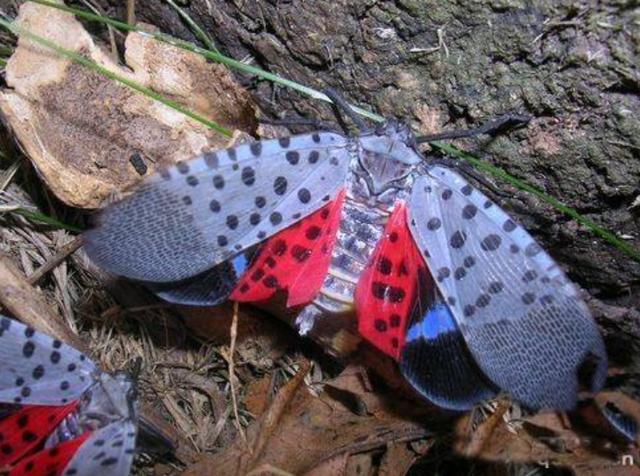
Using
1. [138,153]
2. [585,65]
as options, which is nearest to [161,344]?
[138,153]

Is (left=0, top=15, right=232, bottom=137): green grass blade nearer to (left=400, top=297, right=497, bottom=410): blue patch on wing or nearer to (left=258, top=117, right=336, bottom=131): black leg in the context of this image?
(left=258, top=117, right=336, bottom=131): black leg

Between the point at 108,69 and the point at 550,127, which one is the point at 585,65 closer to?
the point at 550,127

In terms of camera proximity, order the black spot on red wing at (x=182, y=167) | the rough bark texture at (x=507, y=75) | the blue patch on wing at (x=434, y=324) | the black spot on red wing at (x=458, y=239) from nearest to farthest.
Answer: the rough bark texture at (x=507, y=75) < the black spot on red wing at (x=182, y=167) < the black spot on red wing at (x=458, y=239) < the blue patch on wing at (x=434, y=324)

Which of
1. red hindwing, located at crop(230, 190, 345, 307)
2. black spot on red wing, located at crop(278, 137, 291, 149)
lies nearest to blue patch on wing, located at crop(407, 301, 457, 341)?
red hindwing, located at crop(230, 190, 345, 307)

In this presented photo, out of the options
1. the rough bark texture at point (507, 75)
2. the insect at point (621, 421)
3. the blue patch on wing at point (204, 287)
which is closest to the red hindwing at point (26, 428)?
the blue patch on wing at point (204, 287)

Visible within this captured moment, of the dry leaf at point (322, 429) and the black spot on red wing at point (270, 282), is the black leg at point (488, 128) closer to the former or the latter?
the black spot on red wing at point (270, 282)

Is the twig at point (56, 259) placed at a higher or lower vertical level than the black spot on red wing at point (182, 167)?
lower
